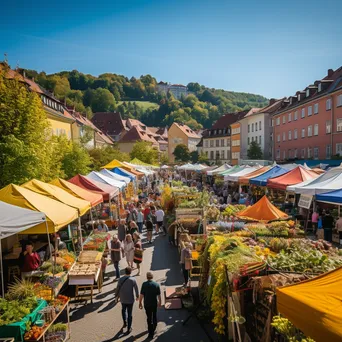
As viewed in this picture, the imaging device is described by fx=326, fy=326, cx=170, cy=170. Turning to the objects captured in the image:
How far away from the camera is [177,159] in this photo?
255 feet

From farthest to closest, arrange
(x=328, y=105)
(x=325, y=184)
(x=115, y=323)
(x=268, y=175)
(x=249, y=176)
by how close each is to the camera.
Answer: (x=328, y=105) → (x=249, y=176) → (x=268, y=175) → (x=325, y=184) → (x=115, y=323)

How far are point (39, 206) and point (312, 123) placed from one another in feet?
123

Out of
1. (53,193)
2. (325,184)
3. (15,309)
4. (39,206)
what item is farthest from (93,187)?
(325,184)

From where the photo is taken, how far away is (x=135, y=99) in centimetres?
15088

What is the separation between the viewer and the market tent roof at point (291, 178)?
17.4m

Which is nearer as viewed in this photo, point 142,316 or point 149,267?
point 142,316

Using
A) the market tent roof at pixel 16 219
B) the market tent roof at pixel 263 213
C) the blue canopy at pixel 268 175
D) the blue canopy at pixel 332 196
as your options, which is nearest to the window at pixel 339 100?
the blue canopy at pixel 268 175

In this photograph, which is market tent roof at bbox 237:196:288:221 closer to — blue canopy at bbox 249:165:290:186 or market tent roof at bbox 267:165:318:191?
market tent roof at bbox 267:165:318:191

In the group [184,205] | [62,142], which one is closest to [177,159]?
[62,142]

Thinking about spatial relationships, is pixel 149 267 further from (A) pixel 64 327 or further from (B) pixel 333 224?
(B) pixel 333 224

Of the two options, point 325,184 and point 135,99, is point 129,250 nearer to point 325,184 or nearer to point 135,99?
point 325,184

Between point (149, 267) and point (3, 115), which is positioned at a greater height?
point (3, 115)

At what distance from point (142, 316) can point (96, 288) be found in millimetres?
2262

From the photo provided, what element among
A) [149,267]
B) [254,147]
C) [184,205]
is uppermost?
[254,147]
